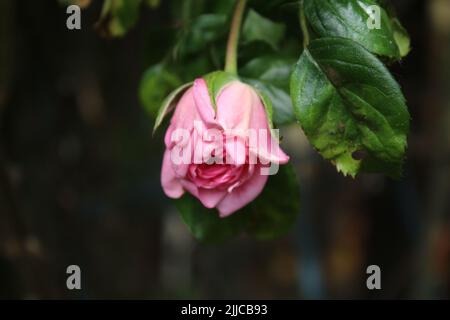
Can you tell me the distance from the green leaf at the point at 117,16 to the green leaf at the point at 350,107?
0.78 ft

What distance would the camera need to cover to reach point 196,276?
1.47m

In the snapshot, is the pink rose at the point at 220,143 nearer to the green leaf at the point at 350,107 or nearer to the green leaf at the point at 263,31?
the green leaf at the point at 350,107

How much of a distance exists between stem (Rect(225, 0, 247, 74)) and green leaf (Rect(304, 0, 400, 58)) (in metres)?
0.08

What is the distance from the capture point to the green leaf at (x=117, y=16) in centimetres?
73

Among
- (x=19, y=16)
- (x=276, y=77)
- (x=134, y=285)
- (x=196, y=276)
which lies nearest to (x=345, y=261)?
(x=196, y=276)

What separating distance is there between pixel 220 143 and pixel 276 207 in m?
0.16

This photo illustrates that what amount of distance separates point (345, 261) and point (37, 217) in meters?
1.07

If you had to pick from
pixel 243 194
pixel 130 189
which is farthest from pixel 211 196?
pixel 130 189

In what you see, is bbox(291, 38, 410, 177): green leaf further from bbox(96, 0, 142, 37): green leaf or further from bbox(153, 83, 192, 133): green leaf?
bbox(96, 0, 142, 37): green leaf

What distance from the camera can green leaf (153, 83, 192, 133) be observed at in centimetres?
58

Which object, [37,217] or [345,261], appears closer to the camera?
[37,217]

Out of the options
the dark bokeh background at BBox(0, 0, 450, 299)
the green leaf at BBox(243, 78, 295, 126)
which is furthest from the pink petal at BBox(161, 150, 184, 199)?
the dark bokeh background at BBox(0, 0, 450, 299)

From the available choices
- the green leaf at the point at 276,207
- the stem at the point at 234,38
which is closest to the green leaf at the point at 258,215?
the green leaf at the point at 276,207
